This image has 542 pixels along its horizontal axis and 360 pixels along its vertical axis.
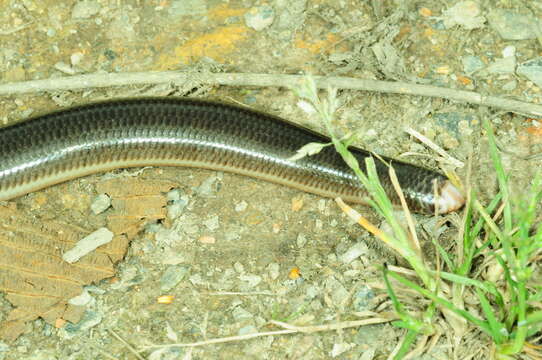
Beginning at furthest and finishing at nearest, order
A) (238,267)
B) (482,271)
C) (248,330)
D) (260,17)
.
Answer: (260,17) → (238,267) → (248,330) → (482,271)

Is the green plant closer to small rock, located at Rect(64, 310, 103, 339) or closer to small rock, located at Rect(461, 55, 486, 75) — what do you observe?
small rock, located at Rect(461, 55, 486, 75)

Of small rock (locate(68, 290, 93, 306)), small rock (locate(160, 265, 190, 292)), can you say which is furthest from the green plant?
small rock (locate(68, 290, 93, 306))

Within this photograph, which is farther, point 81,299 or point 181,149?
point 181,149

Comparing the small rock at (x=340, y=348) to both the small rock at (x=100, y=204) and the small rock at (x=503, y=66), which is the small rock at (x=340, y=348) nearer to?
the small rock at (x=100, y=204)

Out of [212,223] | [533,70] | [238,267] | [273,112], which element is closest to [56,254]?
[212,223]

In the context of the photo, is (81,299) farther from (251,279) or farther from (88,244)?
(251,279)

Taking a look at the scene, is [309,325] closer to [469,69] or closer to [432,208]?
[432,208]
